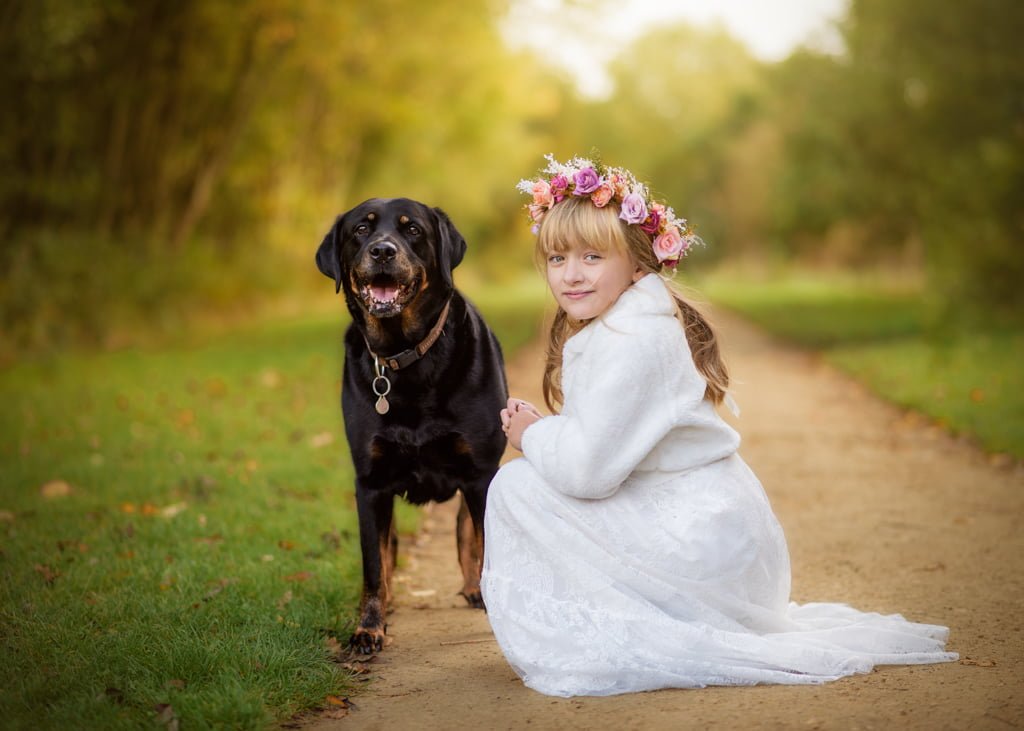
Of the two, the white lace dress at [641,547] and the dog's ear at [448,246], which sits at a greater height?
the dog's ear at [448,246]

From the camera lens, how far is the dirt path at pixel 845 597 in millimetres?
3096

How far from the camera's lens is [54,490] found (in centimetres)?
641

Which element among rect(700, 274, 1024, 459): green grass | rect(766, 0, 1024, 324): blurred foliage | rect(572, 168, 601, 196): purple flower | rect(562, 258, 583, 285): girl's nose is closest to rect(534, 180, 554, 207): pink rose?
rect(572, 168, 601, 196): purple flower

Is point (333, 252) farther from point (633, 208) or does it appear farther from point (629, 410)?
point (629, 410)

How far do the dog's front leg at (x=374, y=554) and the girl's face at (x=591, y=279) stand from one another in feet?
3.83

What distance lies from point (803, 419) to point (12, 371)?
9021 millimetres

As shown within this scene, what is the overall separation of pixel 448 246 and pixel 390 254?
395mm

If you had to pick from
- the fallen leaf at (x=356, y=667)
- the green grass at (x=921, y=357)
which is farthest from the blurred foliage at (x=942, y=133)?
the fallen leaf at (x=356, y=667)

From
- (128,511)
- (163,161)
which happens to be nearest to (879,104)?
(163,161)

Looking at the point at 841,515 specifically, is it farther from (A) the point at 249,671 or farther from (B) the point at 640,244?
(A) the point at 249,671

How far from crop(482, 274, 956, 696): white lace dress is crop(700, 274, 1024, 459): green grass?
434 cm

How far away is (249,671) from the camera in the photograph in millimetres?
3426

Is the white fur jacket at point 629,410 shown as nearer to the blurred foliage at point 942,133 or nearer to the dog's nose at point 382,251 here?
the dog's nose at point 382,251

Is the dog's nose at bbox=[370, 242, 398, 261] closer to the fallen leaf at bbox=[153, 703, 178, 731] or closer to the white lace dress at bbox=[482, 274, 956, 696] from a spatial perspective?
the white lace dress at bbox=[482, 274, 956, 696]
